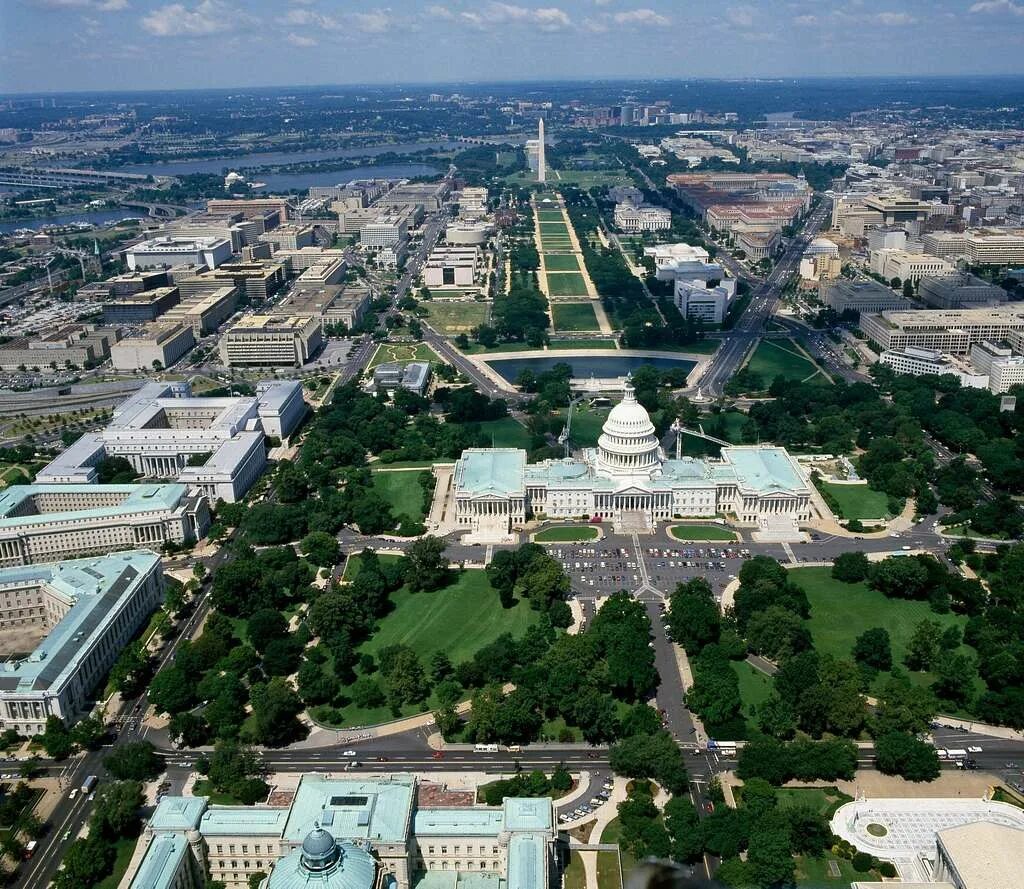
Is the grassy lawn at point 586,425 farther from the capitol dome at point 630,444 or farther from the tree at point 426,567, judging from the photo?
the tree at point 426,567

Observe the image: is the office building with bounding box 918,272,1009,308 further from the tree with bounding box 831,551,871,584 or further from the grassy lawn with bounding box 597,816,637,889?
the grassy lawn with bounding box 597,816,637,889

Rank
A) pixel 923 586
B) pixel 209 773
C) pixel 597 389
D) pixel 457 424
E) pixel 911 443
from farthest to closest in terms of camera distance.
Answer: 1. pixel 597 389
2. pixel 457 424
3. pixel 911 443
4. pixel 923 586
5. pixel 209 773

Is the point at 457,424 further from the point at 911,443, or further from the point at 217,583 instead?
the point at 911,443

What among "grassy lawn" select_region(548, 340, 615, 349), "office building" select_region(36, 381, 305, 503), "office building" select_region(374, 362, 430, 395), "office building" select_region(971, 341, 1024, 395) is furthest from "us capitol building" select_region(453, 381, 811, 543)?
"grassy lawn" select_region(548, 340, 615, 349)

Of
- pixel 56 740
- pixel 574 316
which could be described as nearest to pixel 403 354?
pixel 574 316

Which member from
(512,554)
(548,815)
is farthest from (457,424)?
(548,815)

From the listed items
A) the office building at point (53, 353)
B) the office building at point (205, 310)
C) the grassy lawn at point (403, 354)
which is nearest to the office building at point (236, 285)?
the office building at point (205, 310)

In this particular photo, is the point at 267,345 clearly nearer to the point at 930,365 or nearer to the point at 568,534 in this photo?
the point at 568,534
